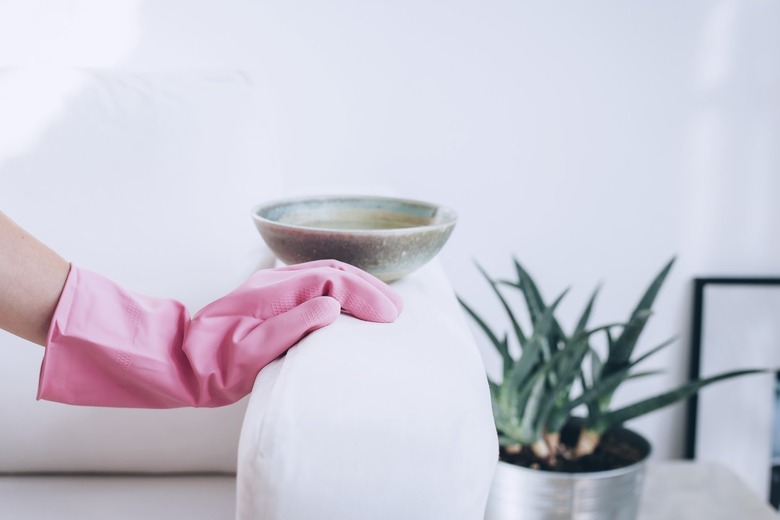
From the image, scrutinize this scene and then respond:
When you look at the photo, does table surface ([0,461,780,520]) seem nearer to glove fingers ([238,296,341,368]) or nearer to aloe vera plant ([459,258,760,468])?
glove fingers ([238,296,341,368])

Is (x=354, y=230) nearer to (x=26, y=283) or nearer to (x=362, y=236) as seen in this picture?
(x=362, y=236)

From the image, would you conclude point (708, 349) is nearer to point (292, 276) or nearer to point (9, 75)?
point (292, 276)

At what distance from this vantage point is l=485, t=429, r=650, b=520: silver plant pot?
3.28 feet

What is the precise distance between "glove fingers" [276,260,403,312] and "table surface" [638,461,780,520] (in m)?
0.86

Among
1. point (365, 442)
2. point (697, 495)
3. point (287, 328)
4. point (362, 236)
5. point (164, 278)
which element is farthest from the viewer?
point (697, 495)

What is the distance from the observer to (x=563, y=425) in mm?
1152

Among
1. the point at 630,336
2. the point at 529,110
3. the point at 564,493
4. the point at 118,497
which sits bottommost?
the point at 564,493

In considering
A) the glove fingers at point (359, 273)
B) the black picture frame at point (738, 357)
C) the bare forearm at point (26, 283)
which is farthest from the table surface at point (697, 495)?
the bare forearm at point (26, 283)

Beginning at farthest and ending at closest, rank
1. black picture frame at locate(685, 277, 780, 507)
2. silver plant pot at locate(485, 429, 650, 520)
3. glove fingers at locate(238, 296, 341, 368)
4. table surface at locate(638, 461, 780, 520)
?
black picture frame at locate(685, 277, 780, 507), table surface at locate(638, 461, 780, 520), silver plant pot at locate(485, 429, 650, 520), glove fingers at locate(238, 296, 341, 368)

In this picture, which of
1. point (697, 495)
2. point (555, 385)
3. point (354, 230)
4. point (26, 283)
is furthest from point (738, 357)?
point (26, 283)

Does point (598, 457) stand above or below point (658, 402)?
below

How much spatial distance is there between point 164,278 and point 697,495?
1.09 metres

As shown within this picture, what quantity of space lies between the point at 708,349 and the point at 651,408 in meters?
0.45

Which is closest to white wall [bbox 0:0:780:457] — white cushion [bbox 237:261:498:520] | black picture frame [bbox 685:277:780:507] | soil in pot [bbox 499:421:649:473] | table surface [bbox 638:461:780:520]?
black picture frame [bbox 685:277:780:507]
